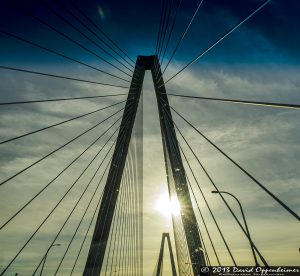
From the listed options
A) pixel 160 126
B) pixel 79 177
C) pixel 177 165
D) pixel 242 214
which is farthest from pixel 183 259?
pixel 79 177

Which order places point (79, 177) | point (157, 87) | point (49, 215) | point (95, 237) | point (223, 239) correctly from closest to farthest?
point (223, 239)
point (49, 215)
point (79, 177)
point (95, 237)
point (157, 87)

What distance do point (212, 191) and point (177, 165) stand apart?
225cm

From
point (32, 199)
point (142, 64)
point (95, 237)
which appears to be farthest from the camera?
point (142, 64)

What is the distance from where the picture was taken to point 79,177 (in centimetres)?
1230

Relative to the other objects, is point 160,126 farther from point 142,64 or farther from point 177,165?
point 142,64

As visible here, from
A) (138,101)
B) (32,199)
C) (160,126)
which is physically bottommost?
(32,199)

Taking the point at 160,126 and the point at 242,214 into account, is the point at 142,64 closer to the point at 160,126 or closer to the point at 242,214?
the point at 160,126

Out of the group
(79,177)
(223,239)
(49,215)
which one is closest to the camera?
(223,239)

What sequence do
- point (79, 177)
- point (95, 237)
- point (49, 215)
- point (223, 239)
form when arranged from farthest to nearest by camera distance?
point (95, 237) < point (79, 177) < point (49, 215) < point (223, 239)

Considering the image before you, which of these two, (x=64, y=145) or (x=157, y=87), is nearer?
(x=64, y=145)

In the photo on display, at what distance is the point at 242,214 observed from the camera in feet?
52.0

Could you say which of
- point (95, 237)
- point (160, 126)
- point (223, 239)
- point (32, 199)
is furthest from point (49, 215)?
point (160, 126)

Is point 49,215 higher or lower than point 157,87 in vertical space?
lower

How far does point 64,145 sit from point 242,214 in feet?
31.9
